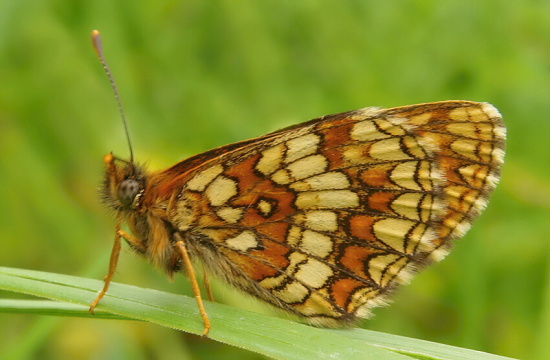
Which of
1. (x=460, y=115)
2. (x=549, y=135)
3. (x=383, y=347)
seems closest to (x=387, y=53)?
(x=549, y=135)

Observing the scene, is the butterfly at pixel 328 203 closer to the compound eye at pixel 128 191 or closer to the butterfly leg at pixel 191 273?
the compound eye at pixel 128 191

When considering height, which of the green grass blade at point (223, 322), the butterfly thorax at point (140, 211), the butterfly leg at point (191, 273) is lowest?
the green grass blade at point (223, 322)

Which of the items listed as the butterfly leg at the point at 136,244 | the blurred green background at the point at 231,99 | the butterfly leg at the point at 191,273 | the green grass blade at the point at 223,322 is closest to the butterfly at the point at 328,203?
the butterfly leg at the point at 136,244

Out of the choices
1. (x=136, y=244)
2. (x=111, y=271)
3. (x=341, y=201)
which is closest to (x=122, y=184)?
(x=136, y=244)

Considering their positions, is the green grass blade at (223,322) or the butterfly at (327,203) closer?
the green grass blade at (223,322)

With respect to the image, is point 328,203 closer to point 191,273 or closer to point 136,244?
point 191,273

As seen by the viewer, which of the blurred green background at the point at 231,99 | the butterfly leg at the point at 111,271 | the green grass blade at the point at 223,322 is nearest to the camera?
the green grass blade at the point at 223,322
